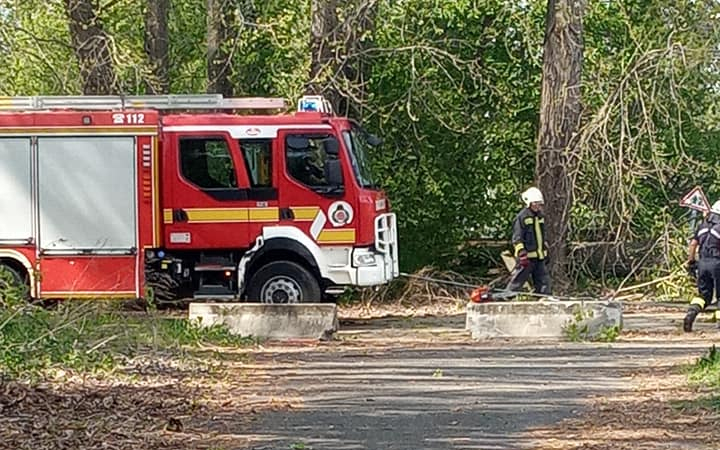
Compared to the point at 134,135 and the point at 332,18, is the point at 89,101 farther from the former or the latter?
the point at 332,18

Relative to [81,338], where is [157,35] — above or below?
above

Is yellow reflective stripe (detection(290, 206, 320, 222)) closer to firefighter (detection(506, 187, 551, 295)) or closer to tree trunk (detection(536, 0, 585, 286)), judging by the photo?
firefighter (detection(506, 187, 551, 295))

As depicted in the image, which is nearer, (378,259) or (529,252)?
(529,252)

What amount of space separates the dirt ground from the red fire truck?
228 centimetres

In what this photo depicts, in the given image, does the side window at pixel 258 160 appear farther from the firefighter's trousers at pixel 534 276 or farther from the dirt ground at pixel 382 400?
the firefighter's trousers at pixel 534 276

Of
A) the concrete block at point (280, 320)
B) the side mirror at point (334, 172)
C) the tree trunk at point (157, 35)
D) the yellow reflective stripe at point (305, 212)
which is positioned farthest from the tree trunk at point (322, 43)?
the concrete block at point (280, 320)

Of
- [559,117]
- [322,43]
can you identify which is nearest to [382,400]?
[322,43]

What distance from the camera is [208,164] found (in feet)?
58.9

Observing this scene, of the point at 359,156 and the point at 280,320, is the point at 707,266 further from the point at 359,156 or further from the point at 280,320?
the point at 280,320

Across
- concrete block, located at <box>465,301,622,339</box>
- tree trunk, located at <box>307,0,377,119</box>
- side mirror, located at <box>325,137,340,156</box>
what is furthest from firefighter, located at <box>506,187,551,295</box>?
tree trunk, located at <box>307,0,377,119</box>

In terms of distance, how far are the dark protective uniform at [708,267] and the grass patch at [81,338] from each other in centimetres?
556

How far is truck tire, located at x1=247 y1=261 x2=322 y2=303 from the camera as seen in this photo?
17.8 meters

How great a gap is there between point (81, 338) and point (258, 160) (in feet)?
17.4

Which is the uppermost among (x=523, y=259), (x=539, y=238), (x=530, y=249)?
(x=539, y=238)
